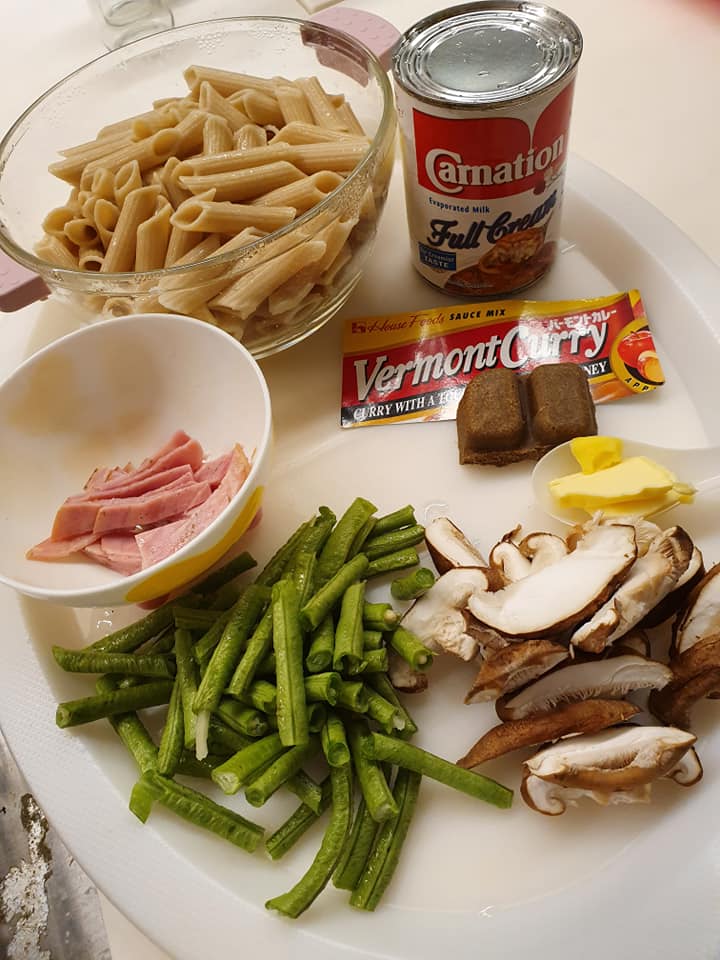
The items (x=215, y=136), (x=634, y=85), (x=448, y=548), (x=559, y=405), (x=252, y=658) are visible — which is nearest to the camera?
(x=252, y=658)

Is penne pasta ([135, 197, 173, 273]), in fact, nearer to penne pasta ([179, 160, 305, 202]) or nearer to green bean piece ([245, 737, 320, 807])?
penne pasta ([179, 160, 305, 202])

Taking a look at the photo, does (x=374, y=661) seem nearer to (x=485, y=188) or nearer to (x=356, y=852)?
(x=356, y=852)

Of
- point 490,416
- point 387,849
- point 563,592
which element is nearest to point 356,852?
point 387,849

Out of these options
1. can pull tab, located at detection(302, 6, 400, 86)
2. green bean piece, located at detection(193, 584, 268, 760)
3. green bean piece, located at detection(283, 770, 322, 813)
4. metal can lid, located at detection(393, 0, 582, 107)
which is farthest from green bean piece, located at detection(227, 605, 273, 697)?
can pull tab, located at detection(302, 6, 400, 86)

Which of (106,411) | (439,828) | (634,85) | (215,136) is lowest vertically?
(439,828)

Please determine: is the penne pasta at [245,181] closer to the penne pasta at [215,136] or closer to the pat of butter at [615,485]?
the penne pasta at [215,136]

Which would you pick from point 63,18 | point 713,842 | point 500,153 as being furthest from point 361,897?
point 63,18

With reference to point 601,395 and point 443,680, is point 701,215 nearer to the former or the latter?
point 601,395
